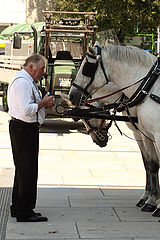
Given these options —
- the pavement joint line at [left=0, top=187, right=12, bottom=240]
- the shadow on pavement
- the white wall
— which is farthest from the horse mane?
the white wall

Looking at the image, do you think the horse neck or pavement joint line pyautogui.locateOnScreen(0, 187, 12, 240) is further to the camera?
the horse neck

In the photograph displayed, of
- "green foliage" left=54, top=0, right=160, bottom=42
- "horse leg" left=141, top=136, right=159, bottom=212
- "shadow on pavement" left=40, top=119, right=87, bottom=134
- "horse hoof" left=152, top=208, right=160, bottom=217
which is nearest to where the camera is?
"horse hoof" left=152, top=208, right=160, bottom=217

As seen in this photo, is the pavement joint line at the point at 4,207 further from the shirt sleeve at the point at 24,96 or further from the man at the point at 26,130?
the shirt sleeve at the point at 24,96

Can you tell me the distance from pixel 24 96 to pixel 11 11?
4244 centimetres

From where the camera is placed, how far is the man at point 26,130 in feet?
20.8

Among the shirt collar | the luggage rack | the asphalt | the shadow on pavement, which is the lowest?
the shadow on pavement

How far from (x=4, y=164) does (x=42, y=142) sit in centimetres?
312

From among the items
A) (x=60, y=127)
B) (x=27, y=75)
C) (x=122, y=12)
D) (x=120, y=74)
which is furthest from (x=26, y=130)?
(x=122, y=12)

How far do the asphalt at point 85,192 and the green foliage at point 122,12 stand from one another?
629 inches

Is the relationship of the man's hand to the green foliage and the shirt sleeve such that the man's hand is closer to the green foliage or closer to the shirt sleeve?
the shirt sleeve

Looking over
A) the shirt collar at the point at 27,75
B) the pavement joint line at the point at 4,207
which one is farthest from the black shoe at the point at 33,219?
the shirt collar at the point at 27,75

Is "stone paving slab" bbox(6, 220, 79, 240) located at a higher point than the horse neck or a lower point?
lower

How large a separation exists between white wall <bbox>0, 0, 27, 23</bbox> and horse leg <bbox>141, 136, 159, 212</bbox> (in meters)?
41.6

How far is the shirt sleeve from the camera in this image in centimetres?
625
